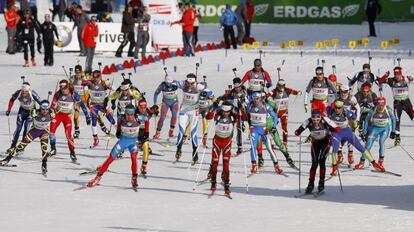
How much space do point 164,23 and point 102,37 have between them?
2299 mm

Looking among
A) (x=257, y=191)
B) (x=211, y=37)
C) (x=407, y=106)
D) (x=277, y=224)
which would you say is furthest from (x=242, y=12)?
(x=277, y=224)

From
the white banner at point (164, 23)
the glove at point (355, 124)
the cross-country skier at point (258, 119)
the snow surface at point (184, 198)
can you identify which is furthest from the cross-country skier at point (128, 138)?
the white banner at point (164, 23)

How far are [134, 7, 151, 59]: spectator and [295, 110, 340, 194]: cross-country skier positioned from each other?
786 inches

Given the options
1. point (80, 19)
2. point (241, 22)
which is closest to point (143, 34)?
point (80, 19)

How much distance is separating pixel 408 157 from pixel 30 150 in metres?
8.33

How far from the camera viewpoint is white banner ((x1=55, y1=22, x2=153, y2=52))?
145 ft

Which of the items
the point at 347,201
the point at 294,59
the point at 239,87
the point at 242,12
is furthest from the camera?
the point at 242,12

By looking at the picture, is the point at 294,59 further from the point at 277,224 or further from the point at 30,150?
the point at 277,224

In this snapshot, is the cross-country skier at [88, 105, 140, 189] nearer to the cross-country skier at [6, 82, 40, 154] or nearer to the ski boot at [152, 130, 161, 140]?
the cross-country skier at [6, 82, 40, 154]

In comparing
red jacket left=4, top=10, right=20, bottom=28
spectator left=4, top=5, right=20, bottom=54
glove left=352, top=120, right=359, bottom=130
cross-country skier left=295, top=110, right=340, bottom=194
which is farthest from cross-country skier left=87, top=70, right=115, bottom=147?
red jacket left=4, top=10, right=20, bottom=28

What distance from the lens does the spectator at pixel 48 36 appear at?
132 ft

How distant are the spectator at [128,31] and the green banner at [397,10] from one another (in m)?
15.1

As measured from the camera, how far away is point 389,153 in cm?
2748

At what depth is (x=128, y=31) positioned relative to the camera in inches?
1666
